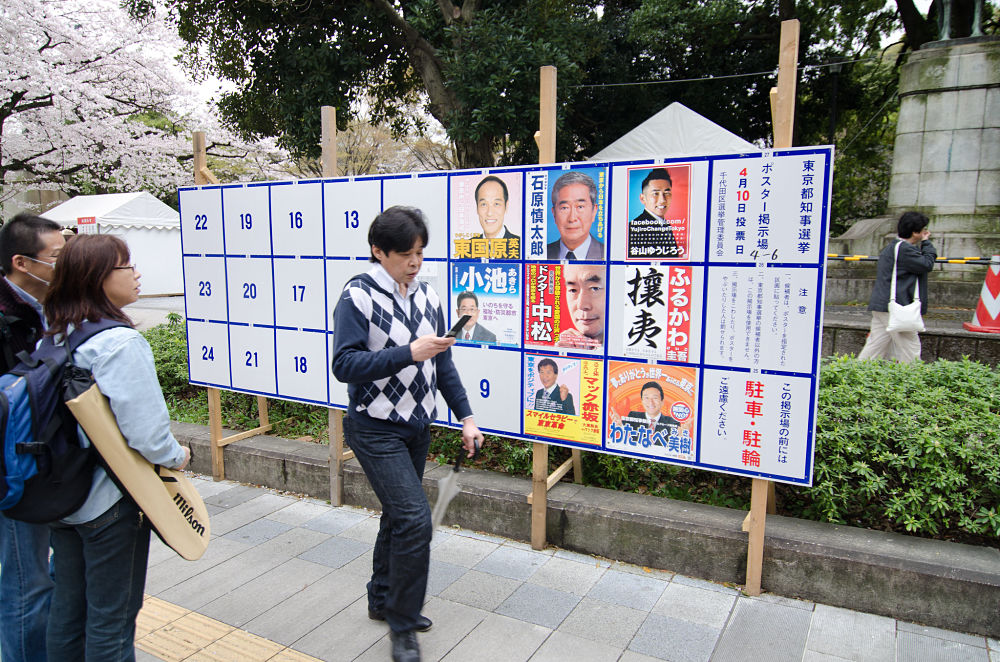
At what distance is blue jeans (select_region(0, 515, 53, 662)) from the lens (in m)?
2.42

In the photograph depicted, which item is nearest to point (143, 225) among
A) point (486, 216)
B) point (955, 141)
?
point (486, 216)

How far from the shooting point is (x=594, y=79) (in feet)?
43.6

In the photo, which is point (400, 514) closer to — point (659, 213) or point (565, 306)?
point (565, 306)

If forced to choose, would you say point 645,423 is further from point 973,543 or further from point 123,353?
point 123,353

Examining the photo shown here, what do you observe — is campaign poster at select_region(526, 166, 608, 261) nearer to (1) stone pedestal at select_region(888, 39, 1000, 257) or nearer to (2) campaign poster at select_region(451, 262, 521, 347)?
(2) campaign poster at select_region(451, 262, 521, 347)

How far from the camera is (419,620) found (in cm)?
289

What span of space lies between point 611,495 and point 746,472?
0.90 m

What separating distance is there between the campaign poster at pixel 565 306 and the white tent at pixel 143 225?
718 inches

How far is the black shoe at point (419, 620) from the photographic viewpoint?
115 inches

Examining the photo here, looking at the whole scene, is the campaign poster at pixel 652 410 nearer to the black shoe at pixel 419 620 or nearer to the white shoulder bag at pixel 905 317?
the black shoe at pixel 419 620

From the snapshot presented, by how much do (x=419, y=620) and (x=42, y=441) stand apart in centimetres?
165

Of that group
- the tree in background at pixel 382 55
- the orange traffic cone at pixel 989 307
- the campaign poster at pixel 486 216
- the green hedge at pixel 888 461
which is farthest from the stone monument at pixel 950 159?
the campaign poster at pixel 486 216

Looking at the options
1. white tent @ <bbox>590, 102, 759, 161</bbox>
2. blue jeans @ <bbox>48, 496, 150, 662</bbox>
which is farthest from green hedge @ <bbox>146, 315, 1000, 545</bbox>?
white tent @ <bbox>590, 102, 759, 161</bbox>

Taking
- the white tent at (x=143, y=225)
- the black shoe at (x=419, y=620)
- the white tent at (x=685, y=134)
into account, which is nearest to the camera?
the black shoe at (x=419, y=620)
